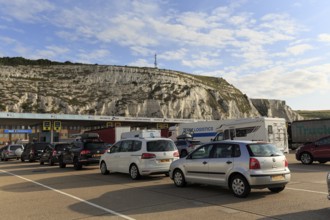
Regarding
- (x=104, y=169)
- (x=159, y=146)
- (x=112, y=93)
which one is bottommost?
(x=104, y=169)

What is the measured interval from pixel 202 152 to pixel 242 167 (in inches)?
74.4

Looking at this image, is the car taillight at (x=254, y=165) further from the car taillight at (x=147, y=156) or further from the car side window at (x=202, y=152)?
the car taillight at (x=147, y=156)

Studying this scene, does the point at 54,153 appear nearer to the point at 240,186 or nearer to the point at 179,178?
the point at 179,178

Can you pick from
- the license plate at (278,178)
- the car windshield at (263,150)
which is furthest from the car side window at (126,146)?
the license plate at (278,178)

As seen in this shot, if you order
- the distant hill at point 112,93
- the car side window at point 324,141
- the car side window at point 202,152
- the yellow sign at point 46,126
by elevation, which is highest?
the distant hill at point 112,93

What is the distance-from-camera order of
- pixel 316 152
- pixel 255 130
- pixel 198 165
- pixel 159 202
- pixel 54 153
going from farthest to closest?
pixel 255 130
pixel 54 153
pixel 316 152
pixel 198 165
pixel 159 202

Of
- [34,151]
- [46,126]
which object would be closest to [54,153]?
[34,151]

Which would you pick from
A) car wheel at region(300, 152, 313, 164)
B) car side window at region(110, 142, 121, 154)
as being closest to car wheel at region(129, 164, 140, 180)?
car side window at region(110, 142, 121, 154)

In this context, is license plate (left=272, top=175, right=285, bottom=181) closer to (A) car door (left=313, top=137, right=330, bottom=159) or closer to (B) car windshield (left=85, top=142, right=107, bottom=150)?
(A) car door (left=313, top=137, right=330, bottom=159)

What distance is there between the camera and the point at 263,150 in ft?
33.1

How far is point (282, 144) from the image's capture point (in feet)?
94.5

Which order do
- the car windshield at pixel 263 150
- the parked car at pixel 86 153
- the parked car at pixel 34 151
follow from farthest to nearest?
the parked car at pixel 34 151, the parked car at pixel 86 153, the car windshield at pixel 263 150

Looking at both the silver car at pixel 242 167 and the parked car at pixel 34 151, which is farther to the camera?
the parked car at pixel 34 151

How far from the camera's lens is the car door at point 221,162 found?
10.2 m
